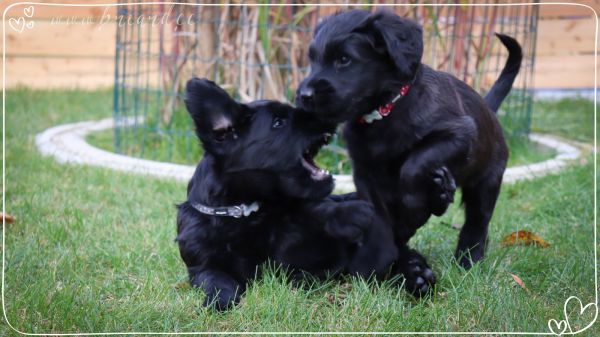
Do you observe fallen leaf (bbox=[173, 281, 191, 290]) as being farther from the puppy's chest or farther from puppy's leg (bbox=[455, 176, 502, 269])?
puppy's leg (bbox=[455, 176, 502, 269])

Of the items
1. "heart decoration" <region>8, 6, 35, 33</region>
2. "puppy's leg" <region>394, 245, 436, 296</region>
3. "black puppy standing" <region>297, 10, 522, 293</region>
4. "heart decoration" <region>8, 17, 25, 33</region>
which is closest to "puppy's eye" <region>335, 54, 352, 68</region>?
"black puppy standing" <region>297, 10, 522, 293</region>

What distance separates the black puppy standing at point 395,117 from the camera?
2.32 metres

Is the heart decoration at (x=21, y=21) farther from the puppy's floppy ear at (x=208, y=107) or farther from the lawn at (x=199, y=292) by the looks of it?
the lawn at (x=199, y=292)

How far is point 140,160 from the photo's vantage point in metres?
4.54

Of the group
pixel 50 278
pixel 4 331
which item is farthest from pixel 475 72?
pixel 4 331

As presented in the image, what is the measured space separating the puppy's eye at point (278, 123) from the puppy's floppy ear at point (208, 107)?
12cm

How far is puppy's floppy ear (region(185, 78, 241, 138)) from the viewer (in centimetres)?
230

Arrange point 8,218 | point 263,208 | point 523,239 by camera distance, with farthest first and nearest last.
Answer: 1. point 8,218
2. point 523,239
3. point 263,208

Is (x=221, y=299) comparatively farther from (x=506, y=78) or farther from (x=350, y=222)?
(x=506, y=78)

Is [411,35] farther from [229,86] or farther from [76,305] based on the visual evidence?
[229,86]

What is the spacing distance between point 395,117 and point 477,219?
1.99ft

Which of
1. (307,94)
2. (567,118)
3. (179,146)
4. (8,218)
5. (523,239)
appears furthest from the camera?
(567,118)

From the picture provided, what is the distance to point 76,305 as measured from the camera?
222cm

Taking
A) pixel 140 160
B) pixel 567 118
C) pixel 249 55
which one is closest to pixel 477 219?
pixel 249 55
